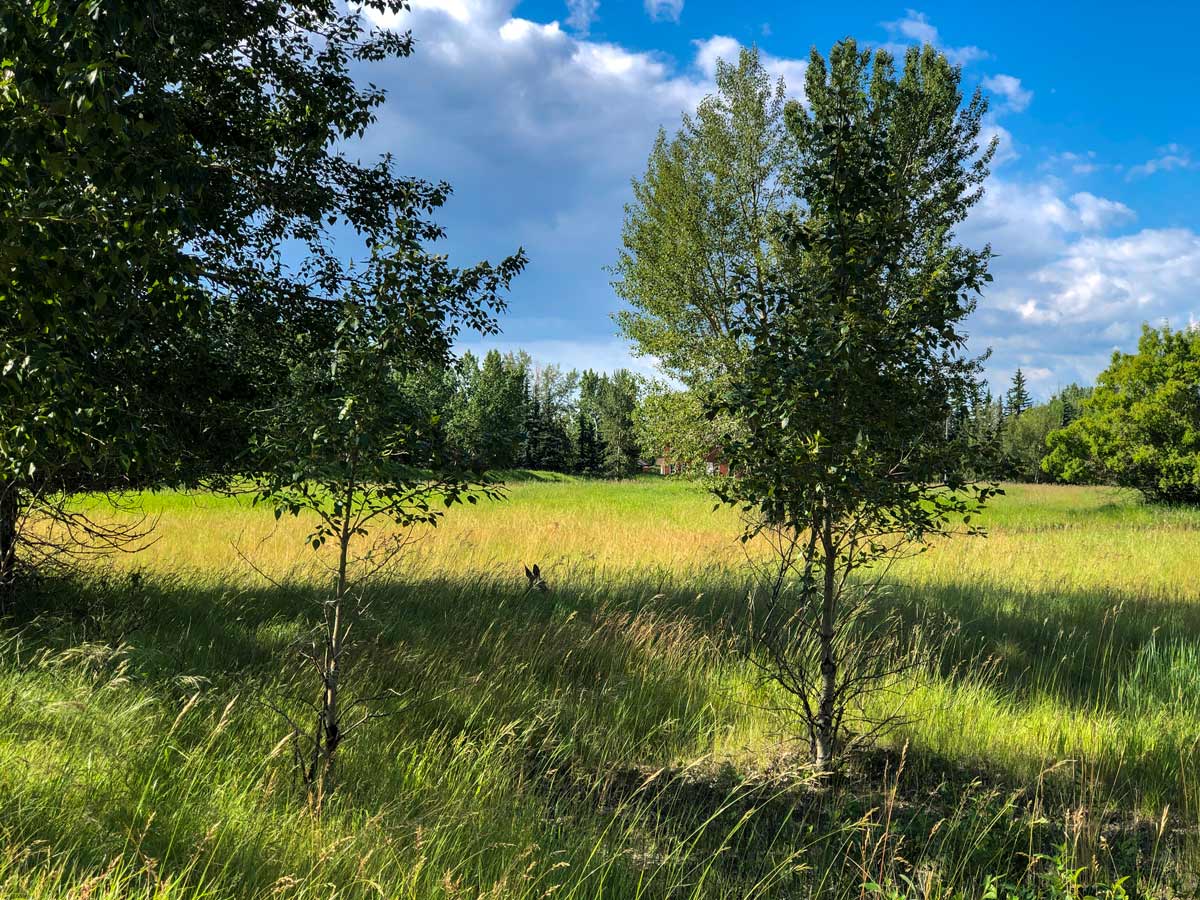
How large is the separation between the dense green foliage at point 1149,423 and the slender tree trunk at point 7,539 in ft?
111

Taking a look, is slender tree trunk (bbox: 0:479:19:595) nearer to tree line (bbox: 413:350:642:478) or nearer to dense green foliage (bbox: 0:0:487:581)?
dense green foliage (bbox: 0:0:487:581)

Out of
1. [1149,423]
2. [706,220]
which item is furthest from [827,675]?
[1149,423]

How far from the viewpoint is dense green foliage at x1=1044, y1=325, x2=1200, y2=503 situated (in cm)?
2664

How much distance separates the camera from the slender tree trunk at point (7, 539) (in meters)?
6.65

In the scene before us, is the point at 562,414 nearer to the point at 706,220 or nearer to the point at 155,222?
the point at 706,220

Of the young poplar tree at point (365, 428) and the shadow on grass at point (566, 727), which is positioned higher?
the young poplar tree at point (365, 428)

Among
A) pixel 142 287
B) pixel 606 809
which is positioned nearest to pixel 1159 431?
pixel 606 809

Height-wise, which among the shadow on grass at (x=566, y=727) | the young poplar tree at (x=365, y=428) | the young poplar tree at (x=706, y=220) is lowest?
the shadow on grass at (x=566, y=727)

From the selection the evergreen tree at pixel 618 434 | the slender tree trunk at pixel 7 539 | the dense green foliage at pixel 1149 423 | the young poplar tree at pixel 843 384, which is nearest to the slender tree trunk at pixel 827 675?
the young poplar tree at pixel 843 384

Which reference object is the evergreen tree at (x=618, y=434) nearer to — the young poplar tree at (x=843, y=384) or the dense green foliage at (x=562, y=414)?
the dense green foliage at (x=562, y=414)

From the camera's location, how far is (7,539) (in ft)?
22.0

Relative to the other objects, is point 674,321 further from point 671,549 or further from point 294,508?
point 294,508

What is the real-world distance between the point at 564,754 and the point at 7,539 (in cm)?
Answer: 609

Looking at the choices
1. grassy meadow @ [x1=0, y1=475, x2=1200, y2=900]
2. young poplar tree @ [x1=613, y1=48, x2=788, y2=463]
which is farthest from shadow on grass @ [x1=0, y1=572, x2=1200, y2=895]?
young poplar tree @ [x1=613, y1=48, x2=788, y2=463]
